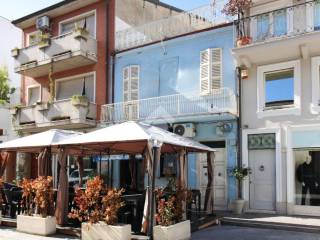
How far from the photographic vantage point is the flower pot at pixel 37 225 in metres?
11.0

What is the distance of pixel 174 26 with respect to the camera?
736 inches

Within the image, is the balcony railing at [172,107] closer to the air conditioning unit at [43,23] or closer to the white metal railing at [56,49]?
the white metal railing at [56,49]

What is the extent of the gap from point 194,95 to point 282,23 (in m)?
4.22

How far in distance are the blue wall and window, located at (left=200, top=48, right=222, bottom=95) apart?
19 centimetres

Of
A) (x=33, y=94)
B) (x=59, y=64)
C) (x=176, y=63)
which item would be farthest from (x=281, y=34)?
(x=33, y=94)

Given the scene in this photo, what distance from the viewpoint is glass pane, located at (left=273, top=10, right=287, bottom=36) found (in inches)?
573

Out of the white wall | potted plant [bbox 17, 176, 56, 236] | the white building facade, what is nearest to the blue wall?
the white building facade

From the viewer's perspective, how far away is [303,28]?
14156 mm

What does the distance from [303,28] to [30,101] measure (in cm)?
1522

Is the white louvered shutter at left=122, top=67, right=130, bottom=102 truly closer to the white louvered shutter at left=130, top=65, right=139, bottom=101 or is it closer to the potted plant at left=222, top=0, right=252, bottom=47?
the white louvered shutter at left=130, top=65, right=139, bottom=101

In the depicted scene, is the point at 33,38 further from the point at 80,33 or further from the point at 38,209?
the point at 38,209

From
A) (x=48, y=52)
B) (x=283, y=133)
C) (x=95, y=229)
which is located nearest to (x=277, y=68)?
(x=283, y=133)

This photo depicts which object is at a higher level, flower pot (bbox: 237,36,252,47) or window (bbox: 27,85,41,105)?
flower pot (bbox: 237,36,252,47)

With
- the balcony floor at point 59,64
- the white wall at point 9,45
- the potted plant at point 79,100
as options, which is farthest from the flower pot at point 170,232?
the white wall at point 9,45
